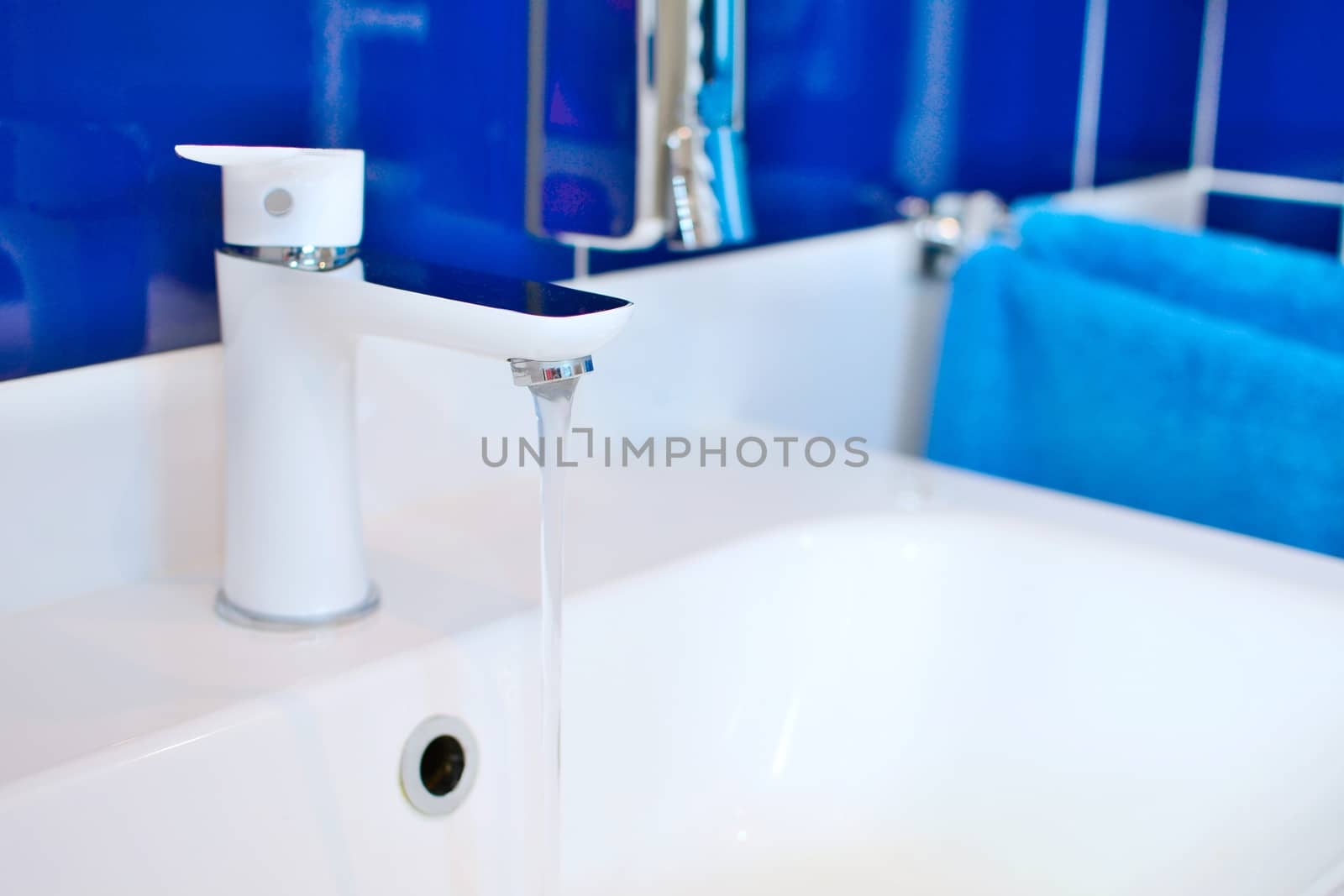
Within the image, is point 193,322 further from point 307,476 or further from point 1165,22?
point 1165,22

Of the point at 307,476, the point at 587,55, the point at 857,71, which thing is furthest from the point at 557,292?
the point at 857,71

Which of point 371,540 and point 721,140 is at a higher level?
point 721,140

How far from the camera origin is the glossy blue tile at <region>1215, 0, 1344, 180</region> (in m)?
1.01

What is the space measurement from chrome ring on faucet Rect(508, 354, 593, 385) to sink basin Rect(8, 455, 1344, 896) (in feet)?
0.39

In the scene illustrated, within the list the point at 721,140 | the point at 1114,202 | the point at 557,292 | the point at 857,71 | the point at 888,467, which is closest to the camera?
the point at 557,292

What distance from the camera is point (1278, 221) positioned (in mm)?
1059

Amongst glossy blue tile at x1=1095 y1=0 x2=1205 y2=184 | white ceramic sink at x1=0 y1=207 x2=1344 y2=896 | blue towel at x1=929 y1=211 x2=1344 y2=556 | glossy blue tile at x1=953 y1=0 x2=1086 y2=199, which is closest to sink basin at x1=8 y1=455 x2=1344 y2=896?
white ceramic sink at x1=0 y1=207 x2=1344 y2=896

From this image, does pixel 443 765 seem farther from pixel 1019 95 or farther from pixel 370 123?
pixel 1019 95

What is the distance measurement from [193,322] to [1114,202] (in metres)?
0.71

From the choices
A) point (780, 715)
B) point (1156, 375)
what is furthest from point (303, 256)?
point (1156, 375)

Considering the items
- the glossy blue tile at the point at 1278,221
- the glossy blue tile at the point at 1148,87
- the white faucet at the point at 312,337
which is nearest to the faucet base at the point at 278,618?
the white faucet at the point at 312,337

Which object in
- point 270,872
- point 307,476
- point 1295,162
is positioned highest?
point 1295,162

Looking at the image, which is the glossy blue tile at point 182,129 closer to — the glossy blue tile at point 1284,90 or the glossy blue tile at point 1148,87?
the glossy blue tile at point 1148,87

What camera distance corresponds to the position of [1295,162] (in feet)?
3.41
